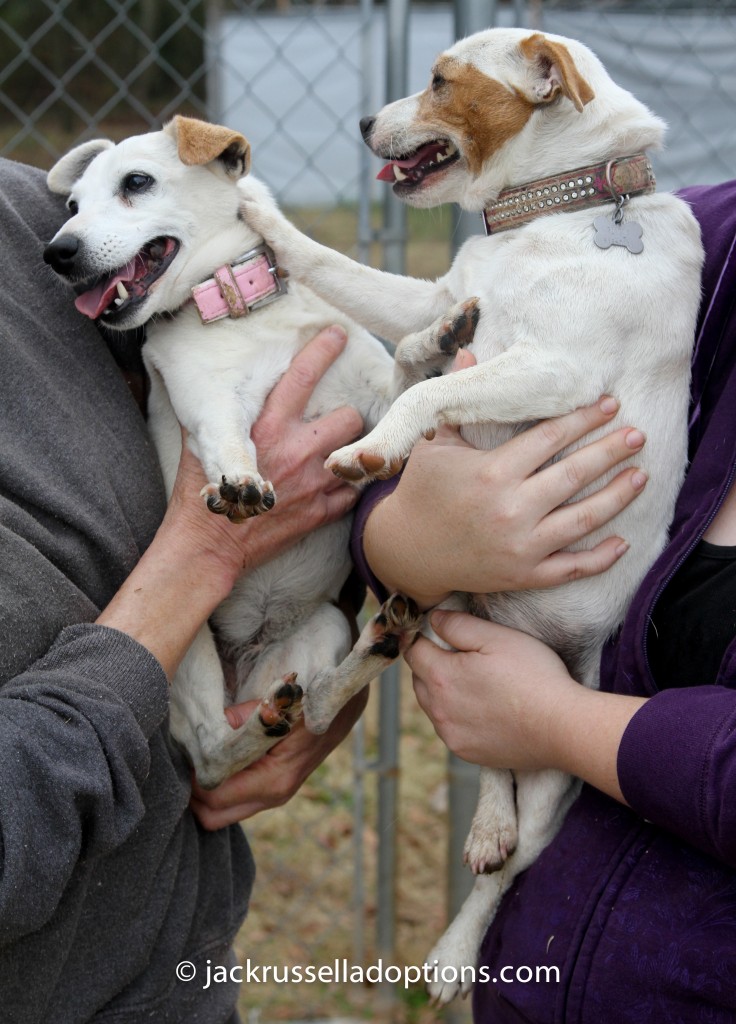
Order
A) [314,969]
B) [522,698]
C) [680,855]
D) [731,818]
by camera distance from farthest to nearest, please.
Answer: [314,969] < [522,698] < [680,855] < [731,818]

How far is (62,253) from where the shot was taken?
1.73 meters

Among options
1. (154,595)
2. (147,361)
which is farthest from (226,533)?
(147,361)

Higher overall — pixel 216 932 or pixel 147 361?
pixel 147 361

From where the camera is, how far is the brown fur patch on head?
184 centimetres

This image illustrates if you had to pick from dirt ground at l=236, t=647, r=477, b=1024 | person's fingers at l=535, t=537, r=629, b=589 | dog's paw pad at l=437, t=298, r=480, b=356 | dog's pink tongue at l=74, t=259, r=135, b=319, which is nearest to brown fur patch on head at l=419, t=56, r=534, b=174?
dog's paw pad at l=437, t=298, r=480, b=356

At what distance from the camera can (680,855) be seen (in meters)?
1.39

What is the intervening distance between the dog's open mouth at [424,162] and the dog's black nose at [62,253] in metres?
0.62

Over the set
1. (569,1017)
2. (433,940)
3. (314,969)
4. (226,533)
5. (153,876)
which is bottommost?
(433,940)

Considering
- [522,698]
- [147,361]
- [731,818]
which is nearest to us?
[731,818]

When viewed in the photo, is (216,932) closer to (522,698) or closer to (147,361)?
(522,698)

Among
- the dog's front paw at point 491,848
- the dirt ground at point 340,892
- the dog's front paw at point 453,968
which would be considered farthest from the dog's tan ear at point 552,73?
the dirt ground at point 340,892

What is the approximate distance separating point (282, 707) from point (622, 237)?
3.19ft

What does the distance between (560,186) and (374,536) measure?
65 cm

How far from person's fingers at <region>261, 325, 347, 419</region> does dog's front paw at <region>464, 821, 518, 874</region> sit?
0.81 meters
